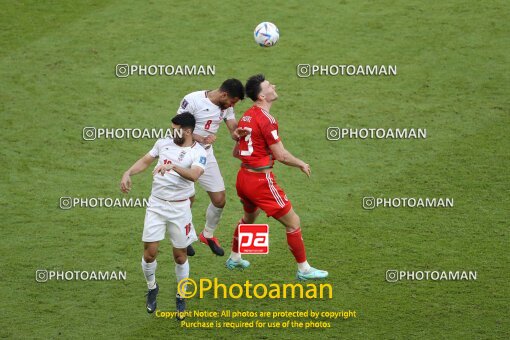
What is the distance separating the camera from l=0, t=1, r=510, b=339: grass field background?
9523 mm

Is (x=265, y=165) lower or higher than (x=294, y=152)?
lower

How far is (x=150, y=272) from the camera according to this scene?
9234 mm

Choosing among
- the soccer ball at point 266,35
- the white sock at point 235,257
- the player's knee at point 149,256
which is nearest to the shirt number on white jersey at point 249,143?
the white sock at point 235,257

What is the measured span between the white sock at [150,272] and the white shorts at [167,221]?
0.91 feet

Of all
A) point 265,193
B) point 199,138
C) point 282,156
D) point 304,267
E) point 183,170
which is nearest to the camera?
point 183,170

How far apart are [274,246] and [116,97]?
4.62m

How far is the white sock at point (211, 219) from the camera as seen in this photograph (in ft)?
34.8

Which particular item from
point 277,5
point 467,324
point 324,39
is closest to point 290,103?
point 324,39

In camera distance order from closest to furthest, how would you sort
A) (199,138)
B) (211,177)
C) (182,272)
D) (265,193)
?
(182,272), (265,193), (199,138), (211,177)

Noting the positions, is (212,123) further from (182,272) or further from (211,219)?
(182,272)

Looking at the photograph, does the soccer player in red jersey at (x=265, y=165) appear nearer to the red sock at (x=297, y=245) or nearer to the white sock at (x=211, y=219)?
the red sock at (x=297, y=245)

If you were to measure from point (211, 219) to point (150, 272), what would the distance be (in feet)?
5.21

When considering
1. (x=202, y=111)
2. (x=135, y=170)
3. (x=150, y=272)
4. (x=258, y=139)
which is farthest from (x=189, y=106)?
(x=150, y=272)

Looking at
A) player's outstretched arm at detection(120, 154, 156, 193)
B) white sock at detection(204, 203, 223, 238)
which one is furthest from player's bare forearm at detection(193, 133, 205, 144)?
player's outstretched arm at detection(120, 154, 156, 193)
